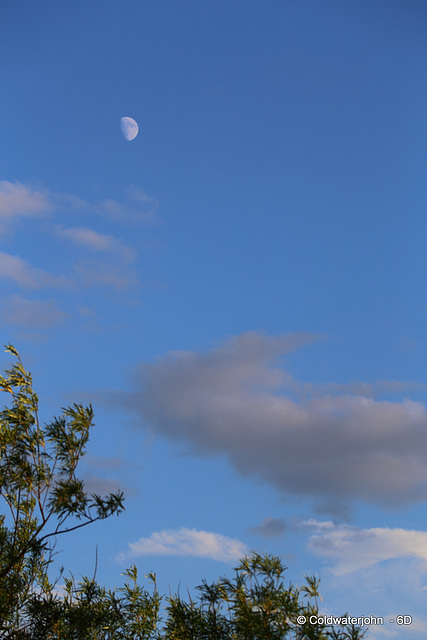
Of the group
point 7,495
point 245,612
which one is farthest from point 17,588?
point 245,612

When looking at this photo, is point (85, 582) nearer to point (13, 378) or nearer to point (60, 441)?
point (60, 441)

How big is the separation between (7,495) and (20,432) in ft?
7.11

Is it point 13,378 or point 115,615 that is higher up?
point 13,378

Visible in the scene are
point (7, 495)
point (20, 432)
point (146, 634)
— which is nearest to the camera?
point (20, 432)

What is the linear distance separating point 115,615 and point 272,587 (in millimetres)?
5071

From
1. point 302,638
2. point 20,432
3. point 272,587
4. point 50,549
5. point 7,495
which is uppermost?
point 20,432

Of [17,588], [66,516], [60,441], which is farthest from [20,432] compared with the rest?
[17,588]

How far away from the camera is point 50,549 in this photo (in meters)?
13.4

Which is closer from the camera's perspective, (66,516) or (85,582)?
(66,516)

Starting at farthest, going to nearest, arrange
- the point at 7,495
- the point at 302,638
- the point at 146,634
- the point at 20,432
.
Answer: the point at 146,634 → the point at 7,495 → the point at 20,432 → the point at 302,638

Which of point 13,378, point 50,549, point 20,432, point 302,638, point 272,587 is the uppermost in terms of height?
point 13,378

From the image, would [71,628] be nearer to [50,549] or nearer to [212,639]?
[50,549]

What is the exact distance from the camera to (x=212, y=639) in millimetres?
13305

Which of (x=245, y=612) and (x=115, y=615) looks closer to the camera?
(x=245, y=612)
